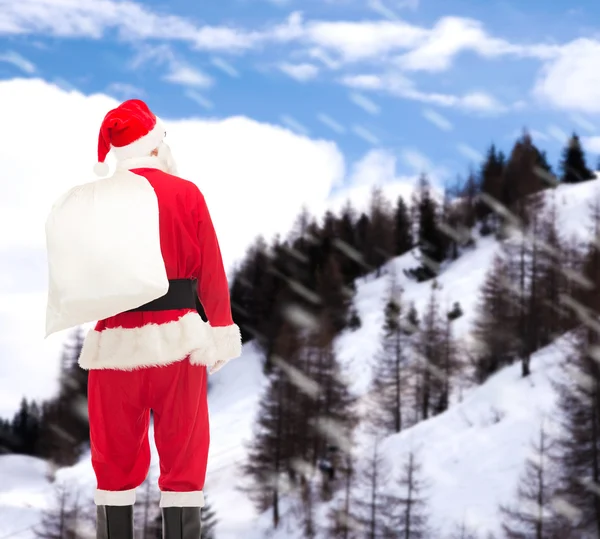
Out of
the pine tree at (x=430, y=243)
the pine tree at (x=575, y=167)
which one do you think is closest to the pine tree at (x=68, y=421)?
the pine tree at (x=430, y=243)

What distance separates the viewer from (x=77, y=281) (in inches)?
142

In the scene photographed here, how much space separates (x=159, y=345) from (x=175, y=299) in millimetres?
259

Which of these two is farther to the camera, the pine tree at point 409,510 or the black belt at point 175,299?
the pine tree at point 409,510

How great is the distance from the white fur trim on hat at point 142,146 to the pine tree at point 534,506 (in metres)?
26.1

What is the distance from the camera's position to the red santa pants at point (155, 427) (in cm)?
375

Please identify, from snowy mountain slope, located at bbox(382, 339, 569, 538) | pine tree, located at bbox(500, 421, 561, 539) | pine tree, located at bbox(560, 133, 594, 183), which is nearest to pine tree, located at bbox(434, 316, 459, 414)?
snowy mountain slope, located at bbox(382, 339, 569, 538)

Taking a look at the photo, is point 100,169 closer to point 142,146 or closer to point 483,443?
point 142,146

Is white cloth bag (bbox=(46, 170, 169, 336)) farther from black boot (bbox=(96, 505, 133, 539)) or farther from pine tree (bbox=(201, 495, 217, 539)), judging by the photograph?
pine tree (bbox=(201, 495, 217, 539))

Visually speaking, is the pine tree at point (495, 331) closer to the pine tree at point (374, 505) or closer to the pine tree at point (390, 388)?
the pine tree at point (390, 388)

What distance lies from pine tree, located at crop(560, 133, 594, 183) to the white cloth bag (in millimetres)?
79644

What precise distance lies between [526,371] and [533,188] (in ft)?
119

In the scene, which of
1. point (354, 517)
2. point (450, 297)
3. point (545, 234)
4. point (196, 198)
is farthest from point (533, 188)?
point (196, 198)

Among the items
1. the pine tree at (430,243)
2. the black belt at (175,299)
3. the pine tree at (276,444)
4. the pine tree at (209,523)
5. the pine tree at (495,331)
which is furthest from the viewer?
the pine tree at (430,243)

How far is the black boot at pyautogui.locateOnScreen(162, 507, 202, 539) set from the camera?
375 cm
